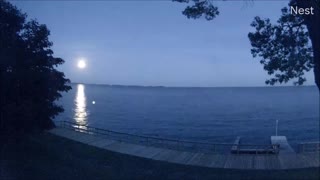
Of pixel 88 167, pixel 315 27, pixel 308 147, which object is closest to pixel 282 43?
pixel 315 27

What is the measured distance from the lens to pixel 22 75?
20.9m

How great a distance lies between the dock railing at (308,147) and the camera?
1228 inches

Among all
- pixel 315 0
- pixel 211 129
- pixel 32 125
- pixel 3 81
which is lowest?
pixel 211 129

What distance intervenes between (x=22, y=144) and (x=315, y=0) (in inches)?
786

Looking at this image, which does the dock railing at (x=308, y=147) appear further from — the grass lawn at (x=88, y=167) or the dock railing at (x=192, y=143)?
the grass lawn at (x=88, y=167)

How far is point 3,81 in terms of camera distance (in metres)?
20.6

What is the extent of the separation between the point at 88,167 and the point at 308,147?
19.9m

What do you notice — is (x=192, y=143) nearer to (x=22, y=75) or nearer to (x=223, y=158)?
(x=223, y=158)

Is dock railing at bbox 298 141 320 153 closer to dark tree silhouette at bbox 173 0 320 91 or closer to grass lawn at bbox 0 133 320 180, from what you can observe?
grass lawn at bbox 0 133 320 180

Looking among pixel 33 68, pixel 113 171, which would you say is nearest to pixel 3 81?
pixel 33 68

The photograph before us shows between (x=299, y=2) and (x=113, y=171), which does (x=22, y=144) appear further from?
(x=299, y=2)

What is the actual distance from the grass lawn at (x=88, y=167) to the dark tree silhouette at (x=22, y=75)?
1.89 meters

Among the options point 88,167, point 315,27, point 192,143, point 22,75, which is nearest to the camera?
point 315,27

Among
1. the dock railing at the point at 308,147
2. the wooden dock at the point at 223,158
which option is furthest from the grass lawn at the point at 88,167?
the dock railing at the point at 308,147
